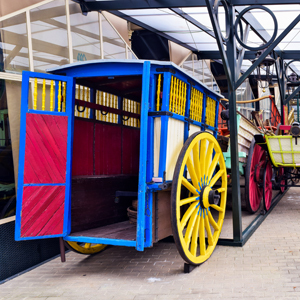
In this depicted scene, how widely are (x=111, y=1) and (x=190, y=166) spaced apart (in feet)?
9.86

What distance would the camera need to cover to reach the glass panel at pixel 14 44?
150 inches

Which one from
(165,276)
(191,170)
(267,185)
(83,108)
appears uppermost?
(83,108)

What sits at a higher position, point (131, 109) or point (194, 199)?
point (131, 109)

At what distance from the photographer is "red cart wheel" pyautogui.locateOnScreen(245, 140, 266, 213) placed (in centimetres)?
605

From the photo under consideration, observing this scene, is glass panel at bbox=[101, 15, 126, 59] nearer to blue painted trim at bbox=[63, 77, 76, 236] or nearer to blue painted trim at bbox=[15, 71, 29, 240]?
blue painted trim at bbox=[63, 77, 76, 236]

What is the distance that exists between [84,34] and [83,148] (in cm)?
196

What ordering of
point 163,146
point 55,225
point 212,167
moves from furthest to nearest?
point 212,167 < point 55,225 < point 163,146

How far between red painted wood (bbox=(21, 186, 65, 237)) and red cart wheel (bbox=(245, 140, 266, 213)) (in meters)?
3.44

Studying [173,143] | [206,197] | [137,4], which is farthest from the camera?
[137,4]

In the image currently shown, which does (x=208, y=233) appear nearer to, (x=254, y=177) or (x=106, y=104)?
(x=106, y=104)

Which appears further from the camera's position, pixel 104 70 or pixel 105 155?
pixel 105 155

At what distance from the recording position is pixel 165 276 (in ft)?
11.9

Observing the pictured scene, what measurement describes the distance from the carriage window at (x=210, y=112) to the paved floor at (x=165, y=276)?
5.11 ft

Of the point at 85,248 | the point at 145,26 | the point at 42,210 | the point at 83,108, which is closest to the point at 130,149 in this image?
the point at 83,108
